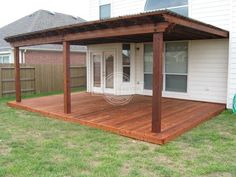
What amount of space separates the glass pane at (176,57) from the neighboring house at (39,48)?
9.19 m

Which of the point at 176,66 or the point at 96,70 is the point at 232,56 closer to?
the point at 176,66

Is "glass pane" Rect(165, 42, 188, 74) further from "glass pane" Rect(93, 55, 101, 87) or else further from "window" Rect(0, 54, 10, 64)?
"window" Rect(0, 54, 10, 64)

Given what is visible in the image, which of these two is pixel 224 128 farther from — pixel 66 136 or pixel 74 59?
pixel 74 59

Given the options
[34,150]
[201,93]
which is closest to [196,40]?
[201,93]

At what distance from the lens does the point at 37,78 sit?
13172mm

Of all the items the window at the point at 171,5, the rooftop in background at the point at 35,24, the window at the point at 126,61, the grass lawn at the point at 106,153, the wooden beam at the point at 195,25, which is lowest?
the grass lawn at the point at 106,153

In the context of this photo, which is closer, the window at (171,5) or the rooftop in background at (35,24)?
the window at (171,5)

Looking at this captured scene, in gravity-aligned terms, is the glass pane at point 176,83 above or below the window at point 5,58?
below

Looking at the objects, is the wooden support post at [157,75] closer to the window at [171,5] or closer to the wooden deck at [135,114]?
the wooden deck at [135,114]

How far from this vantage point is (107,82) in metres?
11.9

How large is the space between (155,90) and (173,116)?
1892 millimetres

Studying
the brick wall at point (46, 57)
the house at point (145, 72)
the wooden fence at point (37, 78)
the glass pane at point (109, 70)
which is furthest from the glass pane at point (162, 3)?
the brick wall at point (46, 57)

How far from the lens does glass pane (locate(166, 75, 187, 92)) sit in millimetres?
9750

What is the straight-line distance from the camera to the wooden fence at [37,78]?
12.0 meters
